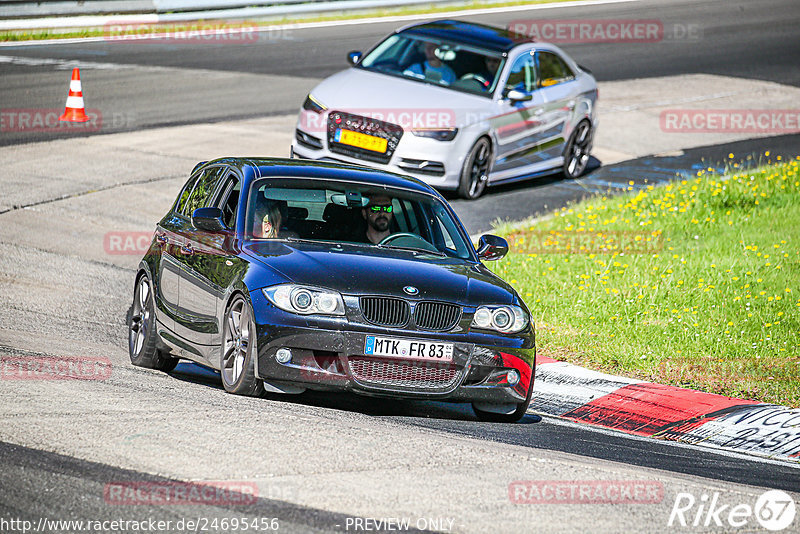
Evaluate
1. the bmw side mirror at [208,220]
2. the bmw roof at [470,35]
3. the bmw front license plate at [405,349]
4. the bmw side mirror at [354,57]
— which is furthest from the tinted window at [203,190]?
the bmw roof at [470,35]

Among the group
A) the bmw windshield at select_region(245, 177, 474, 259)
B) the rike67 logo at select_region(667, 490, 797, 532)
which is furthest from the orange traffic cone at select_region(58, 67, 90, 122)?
the rike67 logo at select_region(667, 490, 797, 532)

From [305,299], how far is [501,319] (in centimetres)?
127

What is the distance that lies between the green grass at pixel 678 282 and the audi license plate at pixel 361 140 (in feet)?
6.12

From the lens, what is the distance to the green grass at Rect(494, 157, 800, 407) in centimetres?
1052

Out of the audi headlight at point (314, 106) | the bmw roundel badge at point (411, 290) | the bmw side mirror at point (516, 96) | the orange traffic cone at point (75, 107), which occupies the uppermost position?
the bmw roundel badge at point (411, 290)

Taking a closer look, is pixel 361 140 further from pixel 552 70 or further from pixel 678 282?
pixel 678 282

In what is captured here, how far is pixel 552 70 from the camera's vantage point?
18422 mm

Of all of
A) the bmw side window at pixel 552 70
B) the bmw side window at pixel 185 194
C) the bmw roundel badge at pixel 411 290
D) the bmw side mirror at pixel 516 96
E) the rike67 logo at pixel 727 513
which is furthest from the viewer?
the bmw side window at pixel 552 70

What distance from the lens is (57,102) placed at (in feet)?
65.8

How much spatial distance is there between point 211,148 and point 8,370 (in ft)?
34.2

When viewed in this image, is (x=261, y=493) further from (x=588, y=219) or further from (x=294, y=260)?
(x=588, y=219)

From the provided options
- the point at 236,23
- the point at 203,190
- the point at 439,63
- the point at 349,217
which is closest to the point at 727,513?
the point at 349,217

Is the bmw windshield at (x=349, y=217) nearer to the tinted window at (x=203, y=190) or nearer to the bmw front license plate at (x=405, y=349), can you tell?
the tinted window at (x=203, y=190)

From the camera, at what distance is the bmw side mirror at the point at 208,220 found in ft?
29.3
